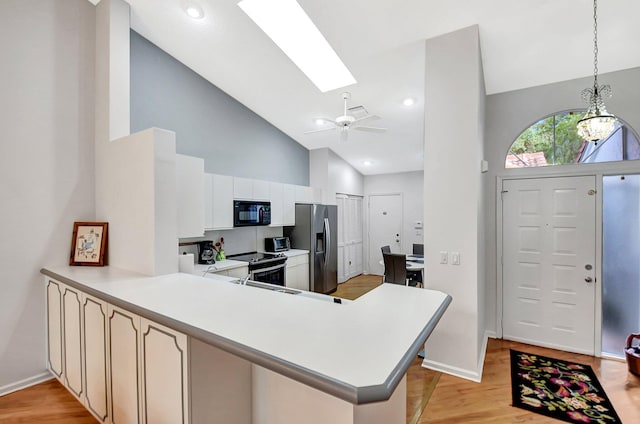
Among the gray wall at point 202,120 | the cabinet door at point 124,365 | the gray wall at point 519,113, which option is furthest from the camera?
the gray wall at point 202,120

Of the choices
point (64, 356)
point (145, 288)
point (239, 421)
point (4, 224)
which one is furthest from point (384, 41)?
point (64, 356)

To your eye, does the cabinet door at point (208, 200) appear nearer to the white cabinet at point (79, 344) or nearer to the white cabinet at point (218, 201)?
the white cabinet at point (218, 201)

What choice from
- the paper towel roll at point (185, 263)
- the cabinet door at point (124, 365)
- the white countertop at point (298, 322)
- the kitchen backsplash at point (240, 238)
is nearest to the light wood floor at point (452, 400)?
the cabinet door at point (124, 365)

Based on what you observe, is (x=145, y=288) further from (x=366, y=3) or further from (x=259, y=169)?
(x=259, y=169)

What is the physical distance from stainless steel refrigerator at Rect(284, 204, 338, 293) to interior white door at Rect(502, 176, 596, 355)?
2934 millimetres

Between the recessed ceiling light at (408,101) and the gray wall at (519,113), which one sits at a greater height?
the recessed ceiling light at (408,101)

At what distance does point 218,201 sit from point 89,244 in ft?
4.87

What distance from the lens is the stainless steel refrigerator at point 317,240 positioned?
17.3 ft

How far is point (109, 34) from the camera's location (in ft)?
9.00

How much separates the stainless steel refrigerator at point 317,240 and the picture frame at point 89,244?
122 inches

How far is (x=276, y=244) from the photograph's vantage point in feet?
16.3

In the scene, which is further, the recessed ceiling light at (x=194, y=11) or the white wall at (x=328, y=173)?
the white wall at (x=328, y=173)

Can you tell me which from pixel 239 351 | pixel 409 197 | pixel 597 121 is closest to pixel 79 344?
pixel 239 351

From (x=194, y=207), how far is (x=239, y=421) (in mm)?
2119
